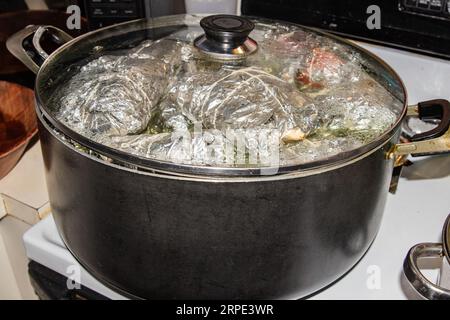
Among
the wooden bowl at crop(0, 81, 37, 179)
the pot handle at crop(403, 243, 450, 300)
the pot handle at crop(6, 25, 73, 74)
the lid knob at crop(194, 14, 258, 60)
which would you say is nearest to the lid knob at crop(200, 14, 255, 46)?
the lid knob at crop(194, 14, 258, 60)

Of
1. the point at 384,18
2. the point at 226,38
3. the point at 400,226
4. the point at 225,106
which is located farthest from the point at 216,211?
the point at 384,18

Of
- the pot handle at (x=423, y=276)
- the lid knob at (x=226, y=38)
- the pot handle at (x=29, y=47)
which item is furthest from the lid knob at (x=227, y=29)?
the pot handle at (x=423, y=276)

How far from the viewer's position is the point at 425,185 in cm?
88

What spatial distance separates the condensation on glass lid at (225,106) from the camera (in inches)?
Result: 23.2

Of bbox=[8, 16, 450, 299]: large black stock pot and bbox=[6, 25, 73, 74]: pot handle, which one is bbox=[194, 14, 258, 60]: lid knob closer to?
bbox=[8, 16, 450, 299]: large black stock pot

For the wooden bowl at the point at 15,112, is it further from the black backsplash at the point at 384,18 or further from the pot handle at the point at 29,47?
the black backsplash at the point at 384,18

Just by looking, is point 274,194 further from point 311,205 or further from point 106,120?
point 106,120

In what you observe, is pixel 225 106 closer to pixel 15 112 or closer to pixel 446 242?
pixel 446 242

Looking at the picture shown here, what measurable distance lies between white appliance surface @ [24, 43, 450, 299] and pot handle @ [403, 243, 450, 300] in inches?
3.2
